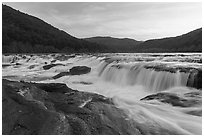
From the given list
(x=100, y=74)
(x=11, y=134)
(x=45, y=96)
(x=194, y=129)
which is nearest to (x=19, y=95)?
(x=45, y=96)

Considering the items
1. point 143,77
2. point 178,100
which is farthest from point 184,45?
point 178,100

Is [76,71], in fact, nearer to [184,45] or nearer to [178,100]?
[178,100]

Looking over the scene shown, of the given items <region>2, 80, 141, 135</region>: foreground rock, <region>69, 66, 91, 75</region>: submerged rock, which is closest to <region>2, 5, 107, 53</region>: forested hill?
<region>69, 66, 91, 75</region>: submerged rock

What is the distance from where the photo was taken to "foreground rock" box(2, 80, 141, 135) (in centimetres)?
301

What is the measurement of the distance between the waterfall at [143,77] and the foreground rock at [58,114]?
449 cm

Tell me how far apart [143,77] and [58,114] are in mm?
6996

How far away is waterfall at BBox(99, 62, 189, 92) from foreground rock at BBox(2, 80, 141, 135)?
4.49 metres

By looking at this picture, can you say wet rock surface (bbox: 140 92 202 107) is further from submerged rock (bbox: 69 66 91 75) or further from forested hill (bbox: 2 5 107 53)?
forested hill (bbox: 2 5 107 53)

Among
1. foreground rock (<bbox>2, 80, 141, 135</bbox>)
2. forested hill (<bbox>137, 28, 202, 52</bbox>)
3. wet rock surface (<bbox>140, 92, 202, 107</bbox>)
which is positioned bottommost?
wet rock surface (<bbox>140, 92, 202, 107</bbox>)

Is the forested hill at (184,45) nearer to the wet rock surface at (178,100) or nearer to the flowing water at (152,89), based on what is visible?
the flowing water at (152,89)

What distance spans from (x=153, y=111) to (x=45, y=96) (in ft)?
7.53

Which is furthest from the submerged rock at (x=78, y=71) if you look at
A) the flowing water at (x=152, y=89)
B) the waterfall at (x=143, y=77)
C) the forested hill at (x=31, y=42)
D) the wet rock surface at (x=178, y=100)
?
the forested hill at (x=31, y=42)

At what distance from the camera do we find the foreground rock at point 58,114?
3.01 metres

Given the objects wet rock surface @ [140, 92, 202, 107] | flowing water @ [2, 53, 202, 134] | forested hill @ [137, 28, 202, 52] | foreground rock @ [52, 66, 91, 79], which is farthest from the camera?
forested hill @ [137, 28, 202, 52]
